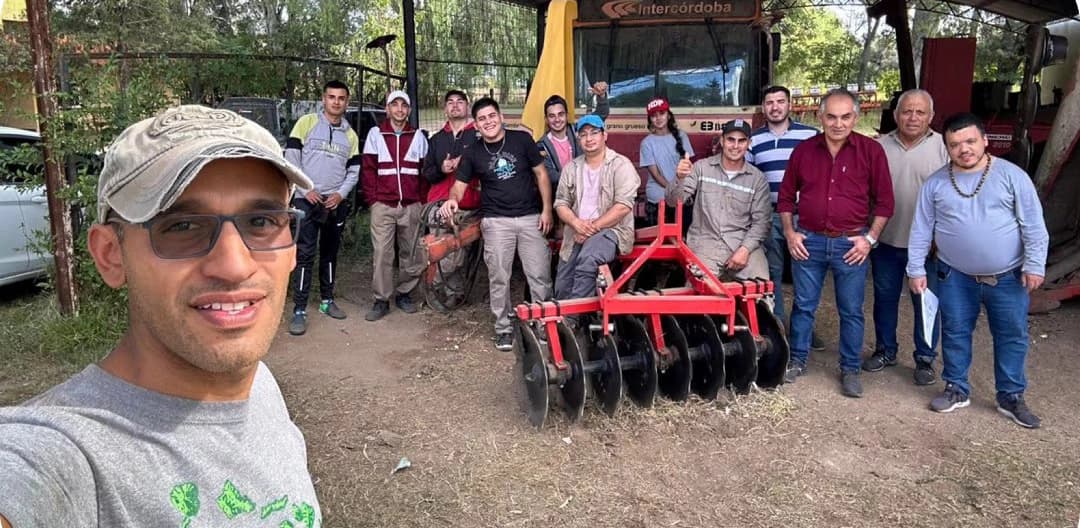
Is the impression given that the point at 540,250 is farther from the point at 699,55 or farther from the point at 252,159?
the point at 252,159

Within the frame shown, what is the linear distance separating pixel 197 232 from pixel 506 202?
447 centimetres

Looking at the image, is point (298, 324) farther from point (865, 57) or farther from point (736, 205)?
Answer: point (865, 57)

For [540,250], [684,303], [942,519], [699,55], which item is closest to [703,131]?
[699,55]

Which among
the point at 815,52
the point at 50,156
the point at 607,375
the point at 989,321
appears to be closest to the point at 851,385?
the point at 989,321

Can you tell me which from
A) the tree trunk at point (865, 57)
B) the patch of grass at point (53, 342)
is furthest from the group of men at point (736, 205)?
the tree trunk at point (865, 57)

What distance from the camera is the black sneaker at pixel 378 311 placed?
6250 mm

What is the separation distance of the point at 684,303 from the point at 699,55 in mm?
3585

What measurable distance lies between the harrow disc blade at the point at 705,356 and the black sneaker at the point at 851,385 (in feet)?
2.97

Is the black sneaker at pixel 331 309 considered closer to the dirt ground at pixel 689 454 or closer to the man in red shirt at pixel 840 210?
the dirt ground at pixel 689 454

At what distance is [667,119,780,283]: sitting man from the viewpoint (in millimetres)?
4773

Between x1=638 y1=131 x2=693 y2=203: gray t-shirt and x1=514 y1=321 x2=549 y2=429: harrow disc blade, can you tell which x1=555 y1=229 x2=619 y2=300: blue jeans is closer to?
x1=514 y1=321 x2=549 y2=429: harrow disc blade

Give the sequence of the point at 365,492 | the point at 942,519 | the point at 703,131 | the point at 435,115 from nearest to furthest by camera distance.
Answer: the point at 942,519 < the point at 365,492 < the point at 703,131 < the point at 435,115

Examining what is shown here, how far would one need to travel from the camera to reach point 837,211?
4438 millimetres

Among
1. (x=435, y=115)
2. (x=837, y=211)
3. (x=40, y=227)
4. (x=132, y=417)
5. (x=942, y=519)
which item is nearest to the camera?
(x=132, y=417)
